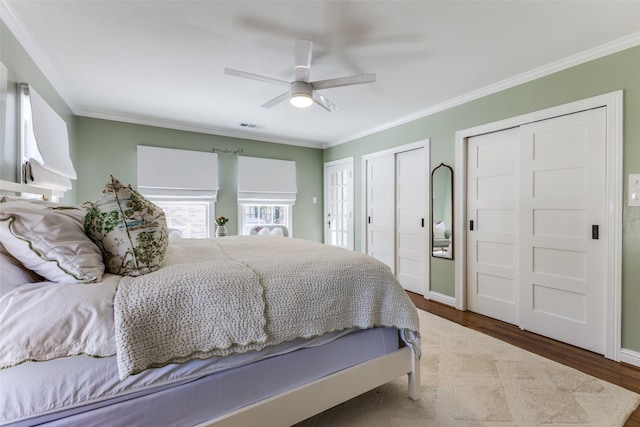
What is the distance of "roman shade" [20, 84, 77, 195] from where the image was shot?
2121 mm

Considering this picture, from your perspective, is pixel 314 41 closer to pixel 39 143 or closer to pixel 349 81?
pixel 349 81

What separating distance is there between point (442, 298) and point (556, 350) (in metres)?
1.26

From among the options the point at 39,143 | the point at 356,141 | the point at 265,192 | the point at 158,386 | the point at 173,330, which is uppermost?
the point at 356,141

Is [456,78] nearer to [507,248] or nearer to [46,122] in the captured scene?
[507,248]

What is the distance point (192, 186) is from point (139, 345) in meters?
3.74

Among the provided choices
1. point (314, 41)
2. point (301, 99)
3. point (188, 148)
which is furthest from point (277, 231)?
point (314, 41)

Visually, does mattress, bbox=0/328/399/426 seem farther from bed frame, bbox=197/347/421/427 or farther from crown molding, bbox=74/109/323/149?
crown molding, bbox=74/109/323/149

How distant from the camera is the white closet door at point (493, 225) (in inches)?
116

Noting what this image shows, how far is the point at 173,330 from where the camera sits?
1104mm

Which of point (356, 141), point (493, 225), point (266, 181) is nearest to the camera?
point (493, 225)

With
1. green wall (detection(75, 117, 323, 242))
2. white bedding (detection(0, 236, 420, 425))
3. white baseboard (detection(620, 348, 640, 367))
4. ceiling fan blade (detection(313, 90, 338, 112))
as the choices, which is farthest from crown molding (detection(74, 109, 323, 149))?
white baseboard (detection(620, 348, 640, 367))

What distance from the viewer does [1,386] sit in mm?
887

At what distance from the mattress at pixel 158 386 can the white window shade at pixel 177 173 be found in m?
3.65

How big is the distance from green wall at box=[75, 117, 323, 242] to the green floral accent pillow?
3.26 meters
